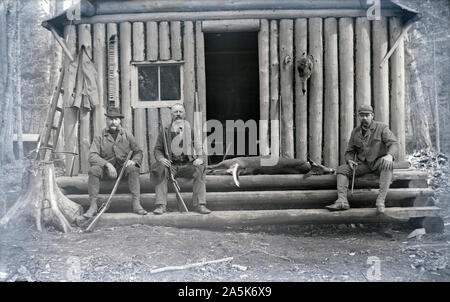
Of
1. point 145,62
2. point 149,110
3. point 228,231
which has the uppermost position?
point 145,62

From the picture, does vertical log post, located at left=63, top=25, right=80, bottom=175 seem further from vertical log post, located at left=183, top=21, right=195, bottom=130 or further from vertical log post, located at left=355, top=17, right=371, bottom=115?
vertical log post, located at left=355, top=17, right=371, bottom=115

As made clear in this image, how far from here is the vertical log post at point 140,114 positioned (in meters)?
6.32

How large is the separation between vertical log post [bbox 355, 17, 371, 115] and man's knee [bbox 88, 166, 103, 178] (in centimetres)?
421

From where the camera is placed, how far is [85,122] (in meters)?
6.41

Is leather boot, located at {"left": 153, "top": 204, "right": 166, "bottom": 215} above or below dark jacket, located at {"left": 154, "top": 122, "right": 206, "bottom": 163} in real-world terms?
below

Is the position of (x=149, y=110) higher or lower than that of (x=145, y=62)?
lower

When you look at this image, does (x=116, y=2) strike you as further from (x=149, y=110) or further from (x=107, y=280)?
(x=107, y=280)

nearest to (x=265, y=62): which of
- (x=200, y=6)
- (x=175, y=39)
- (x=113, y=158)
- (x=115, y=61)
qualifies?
(x=200, y=6)

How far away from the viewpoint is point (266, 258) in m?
4.58

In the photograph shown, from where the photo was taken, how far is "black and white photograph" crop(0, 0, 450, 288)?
486 cm

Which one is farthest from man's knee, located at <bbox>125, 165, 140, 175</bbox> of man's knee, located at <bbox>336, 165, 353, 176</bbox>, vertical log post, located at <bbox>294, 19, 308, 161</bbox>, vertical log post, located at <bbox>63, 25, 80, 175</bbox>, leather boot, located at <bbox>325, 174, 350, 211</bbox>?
man's knee, located at <bbox>336, 165, 353, 176</bbox>

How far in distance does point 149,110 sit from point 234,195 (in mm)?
2081

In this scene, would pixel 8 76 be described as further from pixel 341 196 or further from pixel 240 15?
pixel 341 196
